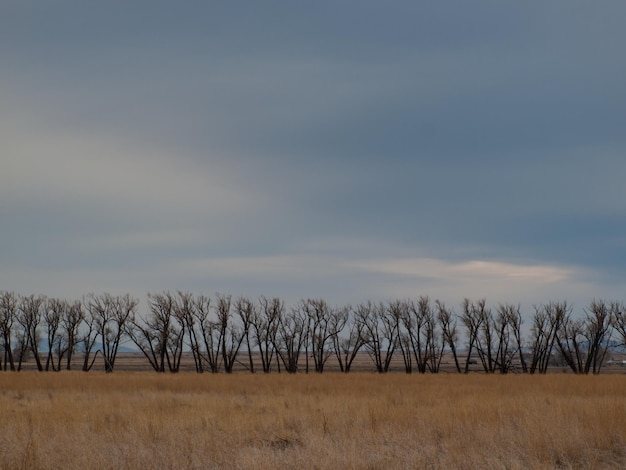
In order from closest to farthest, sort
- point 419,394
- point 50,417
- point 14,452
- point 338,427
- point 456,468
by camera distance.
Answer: point 456,468 < point 14,452 < point 338,427 < point 50,417 < point 419,394

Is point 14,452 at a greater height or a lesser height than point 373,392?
greater

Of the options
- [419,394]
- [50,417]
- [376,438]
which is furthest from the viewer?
[419,394]

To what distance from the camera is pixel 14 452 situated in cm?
891

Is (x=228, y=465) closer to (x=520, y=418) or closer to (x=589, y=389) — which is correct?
(x=520, y=418)

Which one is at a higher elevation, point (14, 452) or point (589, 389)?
point (14, 452)

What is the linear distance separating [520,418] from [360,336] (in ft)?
154

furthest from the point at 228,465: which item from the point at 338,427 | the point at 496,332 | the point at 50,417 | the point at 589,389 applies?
the point at 496,332

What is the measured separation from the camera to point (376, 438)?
A: 10797 mm

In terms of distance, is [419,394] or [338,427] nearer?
[338,427]

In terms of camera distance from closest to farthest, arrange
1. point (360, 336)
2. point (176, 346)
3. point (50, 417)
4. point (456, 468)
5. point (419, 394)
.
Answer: point (456, 468), point (50, 417), point (419, 394), point (176, 346), point (360, 336)

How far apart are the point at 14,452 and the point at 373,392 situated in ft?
51.8

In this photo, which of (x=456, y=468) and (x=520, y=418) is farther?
(x=520, y=418)

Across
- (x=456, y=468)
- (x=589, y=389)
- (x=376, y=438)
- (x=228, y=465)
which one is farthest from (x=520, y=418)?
(x=589, y=389)

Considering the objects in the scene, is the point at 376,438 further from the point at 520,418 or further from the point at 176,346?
the point at 176,346
